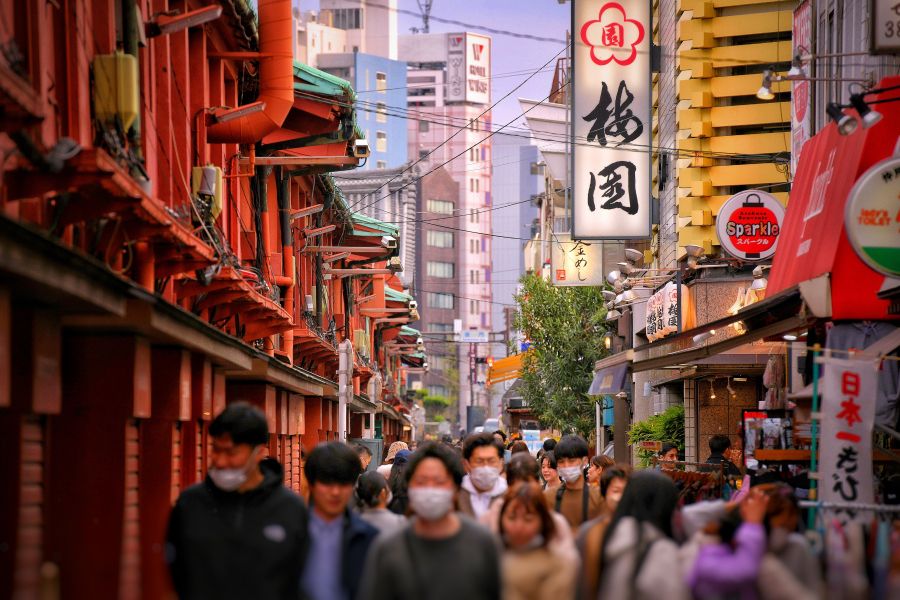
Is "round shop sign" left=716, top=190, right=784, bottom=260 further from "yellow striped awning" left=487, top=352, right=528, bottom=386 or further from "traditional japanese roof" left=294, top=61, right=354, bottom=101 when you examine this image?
"yellow striped awning" left=487, top=352, right=528, bottom=386

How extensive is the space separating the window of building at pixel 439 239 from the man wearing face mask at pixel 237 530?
416 feet

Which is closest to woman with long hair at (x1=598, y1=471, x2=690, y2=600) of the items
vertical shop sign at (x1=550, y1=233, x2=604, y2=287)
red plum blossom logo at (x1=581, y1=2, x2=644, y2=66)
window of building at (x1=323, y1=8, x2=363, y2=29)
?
red plum blossom logo at (x1=581, y1=2, x2=644, y2=66)

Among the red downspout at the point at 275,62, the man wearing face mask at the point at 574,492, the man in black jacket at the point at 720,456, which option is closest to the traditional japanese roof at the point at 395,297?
the red downspout at the point at 275,62

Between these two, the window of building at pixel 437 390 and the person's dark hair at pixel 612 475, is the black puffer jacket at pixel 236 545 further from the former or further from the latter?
the window of building at pixel 437 390

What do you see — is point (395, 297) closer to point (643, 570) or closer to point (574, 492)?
point (574, 492)

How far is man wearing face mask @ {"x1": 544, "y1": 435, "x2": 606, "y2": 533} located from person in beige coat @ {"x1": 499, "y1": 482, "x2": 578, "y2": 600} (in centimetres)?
412

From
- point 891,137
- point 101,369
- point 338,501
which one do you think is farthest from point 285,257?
point 338,501

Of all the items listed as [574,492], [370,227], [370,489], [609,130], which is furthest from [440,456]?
[370,227]

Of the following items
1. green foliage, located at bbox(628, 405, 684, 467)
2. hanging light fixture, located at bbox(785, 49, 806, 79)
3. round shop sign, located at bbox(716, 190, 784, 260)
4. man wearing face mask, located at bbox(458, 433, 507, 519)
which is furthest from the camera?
green foliage, located at bbox(628, 405, 684, 467)

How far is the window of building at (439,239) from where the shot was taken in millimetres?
135750

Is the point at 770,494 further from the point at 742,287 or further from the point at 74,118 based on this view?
the point at 742,287

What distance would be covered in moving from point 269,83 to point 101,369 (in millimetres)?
9610

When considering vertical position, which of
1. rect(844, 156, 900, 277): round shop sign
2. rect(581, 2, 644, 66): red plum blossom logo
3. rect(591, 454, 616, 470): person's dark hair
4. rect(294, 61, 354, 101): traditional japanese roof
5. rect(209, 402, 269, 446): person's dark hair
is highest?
rect(581, 2, 644, 66): red plum blossom logo

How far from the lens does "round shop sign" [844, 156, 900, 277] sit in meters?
13.9
